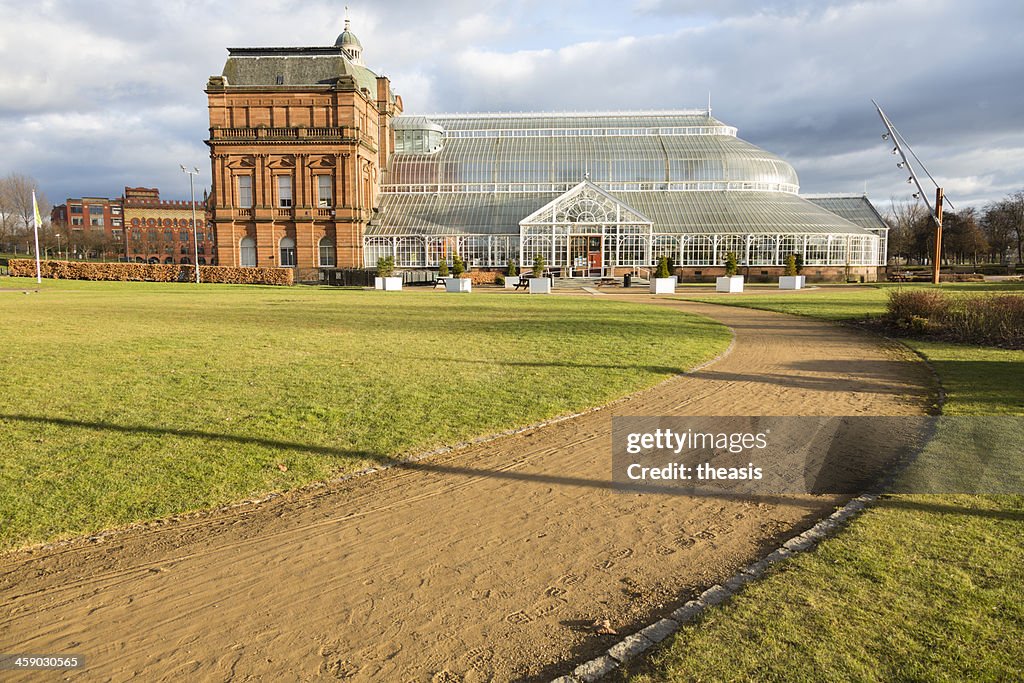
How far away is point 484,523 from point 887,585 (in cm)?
284

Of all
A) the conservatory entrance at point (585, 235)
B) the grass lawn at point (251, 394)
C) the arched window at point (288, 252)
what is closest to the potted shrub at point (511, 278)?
the conservatory entrance at point (585, 235)

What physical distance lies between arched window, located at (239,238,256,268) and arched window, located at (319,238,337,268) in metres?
5.96

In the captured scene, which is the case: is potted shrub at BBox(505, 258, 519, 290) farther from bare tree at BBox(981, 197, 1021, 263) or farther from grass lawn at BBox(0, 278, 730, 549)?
bare tree at BBox(981, 197, 1021, 263)

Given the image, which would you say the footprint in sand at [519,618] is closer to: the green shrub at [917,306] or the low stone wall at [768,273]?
the green shrub at [917,306]

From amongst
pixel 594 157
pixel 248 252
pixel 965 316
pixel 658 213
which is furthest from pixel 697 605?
pixel 594 157

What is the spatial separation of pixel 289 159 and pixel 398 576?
57.0 metres

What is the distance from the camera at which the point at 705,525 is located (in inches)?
208

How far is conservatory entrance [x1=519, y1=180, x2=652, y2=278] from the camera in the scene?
52844 mm

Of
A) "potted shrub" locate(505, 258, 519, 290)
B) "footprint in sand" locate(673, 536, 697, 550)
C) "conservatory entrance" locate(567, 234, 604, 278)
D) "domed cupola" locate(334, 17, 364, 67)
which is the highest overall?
"domed cupola" locate(334, 17, 364, 67)

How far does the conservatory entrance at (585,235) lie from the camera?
52.8m

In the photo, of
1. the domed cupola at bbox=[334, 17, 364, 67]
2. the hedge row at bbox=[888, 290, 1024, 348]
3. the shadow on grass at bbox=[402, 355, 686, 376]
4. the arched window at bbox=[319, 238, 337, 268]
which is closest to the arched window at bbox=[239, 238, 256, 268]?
the arched window at bbox=[319, 238, 337, 268]

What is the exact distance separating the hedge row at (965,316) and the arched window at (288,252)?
162ft

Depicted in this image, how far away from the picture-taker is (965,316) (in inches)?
621

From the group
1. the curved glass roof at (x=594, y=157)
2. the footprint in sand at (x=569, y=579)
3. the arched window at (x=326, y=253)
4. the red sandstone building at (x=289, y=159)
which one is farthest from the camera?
the curved glass roof at (x=594, y=157)
